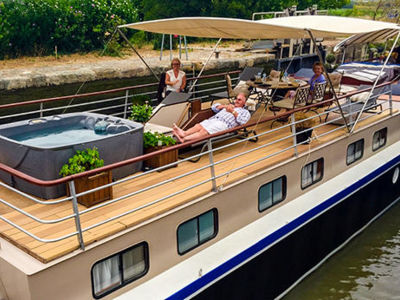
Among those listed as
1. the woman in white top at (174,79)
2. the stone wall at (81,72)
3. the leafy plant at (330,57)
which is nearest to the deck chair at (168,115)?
the woman in white top at (174,79)

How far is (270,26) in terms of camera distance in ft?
22.2

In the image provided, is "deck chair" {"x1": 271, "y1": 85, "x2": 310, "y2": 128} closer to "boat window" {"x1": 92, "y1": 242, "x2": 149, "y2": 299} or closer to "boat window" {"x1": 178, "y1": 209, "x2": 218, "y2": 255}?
"boat window" {"x1": 178, "y1": 209, "x2": 218, "y2": 255}

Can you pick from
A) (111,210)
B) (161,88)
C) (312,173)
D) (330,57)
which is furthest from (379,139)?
(330,57)

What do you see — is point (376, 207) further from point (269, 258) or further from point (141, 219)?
point (141, 219)

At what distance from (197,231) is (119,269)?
115cm

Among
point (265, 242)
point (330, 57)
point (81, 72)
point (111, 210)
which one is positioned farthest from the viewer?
point (330, 57)

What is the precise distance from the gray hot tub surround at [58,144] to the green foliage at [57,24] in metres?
20.0

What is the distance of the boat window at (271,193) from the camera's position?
21.3 feet

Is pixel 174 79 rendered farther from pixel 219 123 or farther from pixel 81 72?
pixel 81 72

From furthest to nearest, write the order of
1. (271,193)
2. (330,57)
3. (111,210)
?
(330,57) → (271,193) → (111,210)

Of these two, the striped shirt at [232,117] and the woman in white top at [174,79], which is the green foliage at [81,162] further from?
the woman in white top at [174,79]

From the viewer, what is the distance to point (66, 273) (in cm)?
A: 430

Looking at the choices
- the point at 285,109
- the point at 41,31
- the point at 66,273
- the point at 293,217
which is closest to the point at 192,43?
the point at 41,31

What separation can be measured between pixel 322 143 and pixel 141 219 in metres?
3.89
